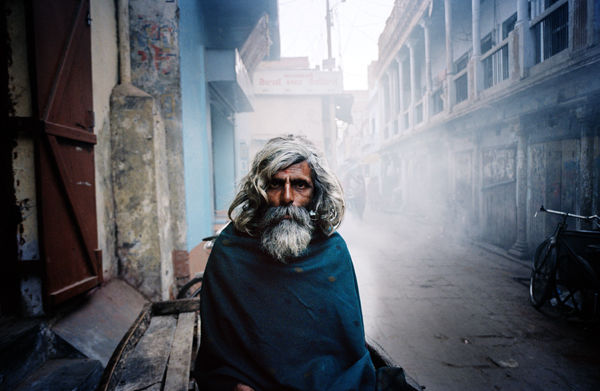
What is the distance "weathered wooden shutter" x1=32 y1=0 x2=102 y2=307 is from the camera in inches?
94.2

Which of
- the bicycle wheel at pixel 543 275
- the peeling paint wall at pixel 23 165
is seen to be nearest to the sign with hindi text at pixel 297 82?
the bicycle wheel at pixel 543 275

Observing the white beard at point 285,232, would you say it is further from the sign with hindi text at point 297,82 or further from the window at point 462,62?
the sign with hindi text at point 297,82

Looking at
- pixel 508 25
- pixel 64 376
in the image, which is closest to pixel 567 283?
pixel 64 376

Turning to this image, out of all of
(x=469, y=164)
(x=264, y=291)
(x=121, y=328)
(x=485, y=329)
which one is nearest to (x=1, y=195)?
(x=121, y=328)

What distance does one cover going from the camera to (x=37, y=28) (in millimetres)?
2344

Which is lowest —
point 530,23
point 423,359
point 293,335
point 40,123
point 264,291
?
point 423,359

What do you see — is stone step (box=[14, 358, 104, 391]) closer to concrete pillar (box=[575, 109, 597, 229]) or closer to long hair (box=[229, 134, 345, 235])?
long hair (box=[229, 134, 345, 235])

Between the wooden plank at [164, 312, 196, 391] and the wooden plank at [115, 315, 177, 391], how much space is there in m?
0.04

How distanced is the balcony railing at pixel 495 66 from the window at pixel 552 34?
97cm

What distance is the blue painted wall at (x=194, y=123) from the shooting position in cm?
432

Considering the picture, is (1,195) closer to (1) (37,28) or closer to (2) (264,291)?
(1) (37,28)

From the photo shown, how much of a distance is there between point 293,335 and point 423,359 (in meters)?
2.38

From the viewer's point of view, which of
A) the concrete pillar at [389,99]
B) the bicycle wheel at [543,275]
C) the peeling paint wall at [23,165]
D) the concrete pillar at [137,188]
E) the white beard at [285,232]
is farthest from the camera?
the concrete pillar at [389,99]

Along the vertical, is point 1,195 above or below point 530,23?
below
